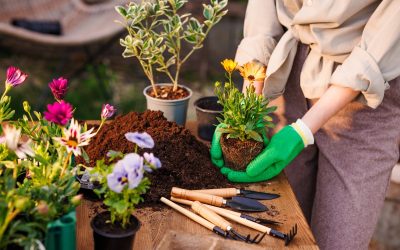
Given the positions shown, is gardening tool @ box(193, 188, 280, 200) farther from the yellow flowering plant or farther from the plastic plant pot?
the plastic plant pot

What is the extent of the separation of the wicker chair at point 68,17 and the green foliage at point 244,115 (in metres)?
2.17

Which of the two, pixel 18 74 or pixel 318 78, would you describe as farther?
pixel 318 78

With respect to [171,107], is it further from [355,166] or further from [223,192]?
[355,166]

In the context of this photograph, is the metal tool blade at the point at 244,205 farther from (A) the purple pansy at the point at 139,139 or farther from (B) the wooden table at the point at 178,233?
(A) the purple pansy at the point at 139,139

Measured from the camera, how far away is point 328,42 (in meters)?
1.64

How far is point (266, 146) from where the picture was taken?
1.60m

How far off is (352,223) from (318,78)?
482 mm

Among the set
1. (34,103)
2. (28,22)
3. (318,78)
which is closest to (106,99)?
(34,103)

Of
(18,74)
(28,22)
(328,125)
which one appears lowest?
(28,22)

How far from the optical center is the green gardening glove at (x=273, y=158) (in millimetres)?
1534

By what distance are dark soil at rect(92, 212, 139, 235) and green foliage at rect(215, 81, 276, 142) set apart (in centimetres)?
49

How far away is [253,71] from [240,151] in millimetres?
240

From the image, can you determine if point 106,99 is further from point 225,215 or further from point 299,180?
point 225,215

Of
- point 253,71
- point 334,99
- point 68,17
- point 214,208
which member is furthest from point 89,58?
point 214,208
